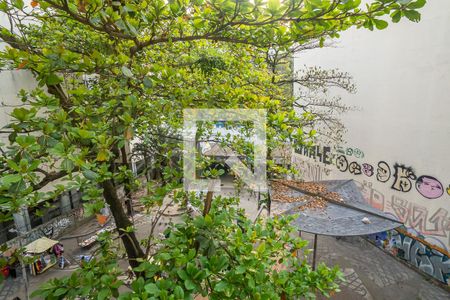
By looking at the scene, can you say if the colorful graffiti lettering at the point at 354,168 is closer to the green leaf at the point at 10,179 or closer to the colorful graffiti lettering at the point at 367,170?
the colorful graffiti lettering at the point at 367,170

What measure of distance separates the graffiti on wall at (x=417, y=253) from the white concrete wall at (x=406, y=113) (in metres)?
0.44

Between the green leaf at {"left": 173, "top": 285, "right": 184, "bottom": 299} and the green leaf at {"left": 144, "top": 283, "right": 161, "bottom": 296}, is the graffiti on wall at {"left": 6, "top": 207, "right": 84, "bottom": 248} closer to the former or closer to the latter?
the green leaf at {"left": 144, "top": 283, "right": 161, "bottom": 296}

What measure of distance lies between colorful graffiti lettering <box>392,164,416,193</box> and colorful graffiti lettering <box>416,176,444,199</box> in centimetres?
24

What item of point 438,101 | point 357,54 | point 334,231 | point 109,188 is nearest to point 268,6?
point 109,188

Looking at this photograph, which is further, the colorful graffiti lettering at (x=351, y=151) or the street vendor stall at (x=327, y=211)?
the colorful graffiti lettering at (x=351, y=151)

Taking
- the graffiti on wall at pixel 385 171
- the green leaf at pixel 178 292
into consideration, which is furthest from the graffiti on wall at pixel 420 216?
the green leaf at pixel 178 292

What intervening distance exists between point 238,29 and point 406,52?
7442 mm

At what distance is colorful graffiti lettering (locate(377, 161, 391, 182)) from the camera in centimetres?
855

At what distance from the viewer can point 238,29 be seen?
2.83 meters

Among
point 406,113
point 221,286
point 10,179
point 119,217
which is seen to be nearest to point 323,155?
point 406,113

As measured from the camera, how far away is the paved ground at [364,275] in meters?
7.32

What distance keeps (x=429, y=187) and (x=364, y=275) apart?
3323mm

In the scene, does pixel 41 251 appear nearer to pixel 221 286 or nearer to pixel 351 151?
pixel 221 286

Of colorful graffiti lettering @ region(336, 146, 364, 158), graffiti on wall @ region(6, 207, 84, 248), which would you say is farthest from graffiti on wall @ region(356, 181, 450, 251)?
graffiti on wall @ region(6, 207, 84, 248)
